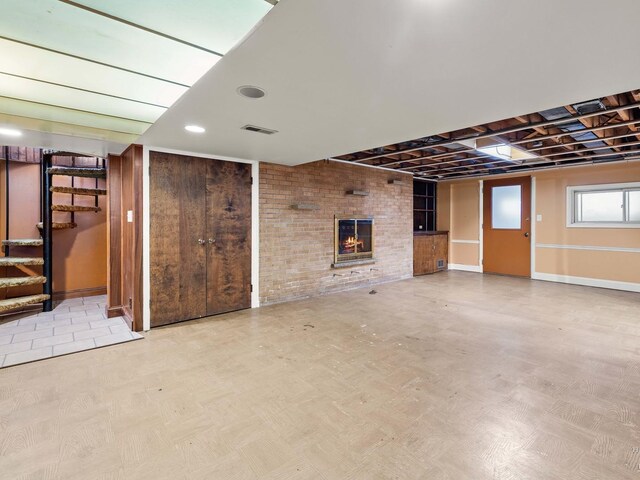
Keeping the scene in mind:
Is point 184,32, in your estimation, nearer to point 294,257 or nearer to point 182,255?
point 182,255

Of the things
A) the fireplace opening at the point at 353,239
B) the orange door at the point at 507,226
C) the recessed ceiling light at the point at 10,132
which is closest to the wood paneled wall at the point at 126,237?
the recessed ceiling light at the point at 10,132

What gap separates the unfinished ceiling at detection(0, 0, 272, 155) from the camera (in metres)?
1.34

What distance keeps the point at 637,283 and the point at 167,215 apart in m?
7.71

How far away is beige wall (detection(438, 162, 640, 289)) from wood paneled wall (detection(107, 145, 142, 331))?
23.5 ft

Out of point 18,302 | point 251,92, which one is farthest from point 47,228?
point 251,92

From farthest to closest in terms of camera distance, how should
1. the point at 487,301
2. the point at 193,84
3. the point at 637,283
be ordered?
the point at 637,283 < the point at 487,301 < the point at 193,84

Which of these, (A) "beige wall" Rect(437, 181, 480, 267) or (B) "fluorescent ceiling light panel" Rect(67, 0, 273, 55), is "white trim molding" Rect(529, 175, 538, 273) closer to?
(A) "beige wall" Rect(437, 181, 480, 267)

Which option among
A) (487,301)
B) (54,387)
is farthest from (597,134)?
(54,387)

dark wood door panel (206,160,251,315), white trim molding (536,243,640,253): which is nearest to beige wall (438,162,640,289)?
white trim molding (536,243,640,253)

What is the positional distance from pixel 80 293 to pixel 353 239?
4627 mm

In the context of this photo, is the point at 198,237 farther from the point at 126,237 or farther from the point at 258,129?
the point at 258,129

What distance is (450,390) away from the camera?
7.55ft

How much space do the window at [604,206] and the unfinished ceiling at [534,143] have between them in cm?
63

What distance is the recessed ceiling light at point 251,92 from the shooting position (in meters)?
2.09
